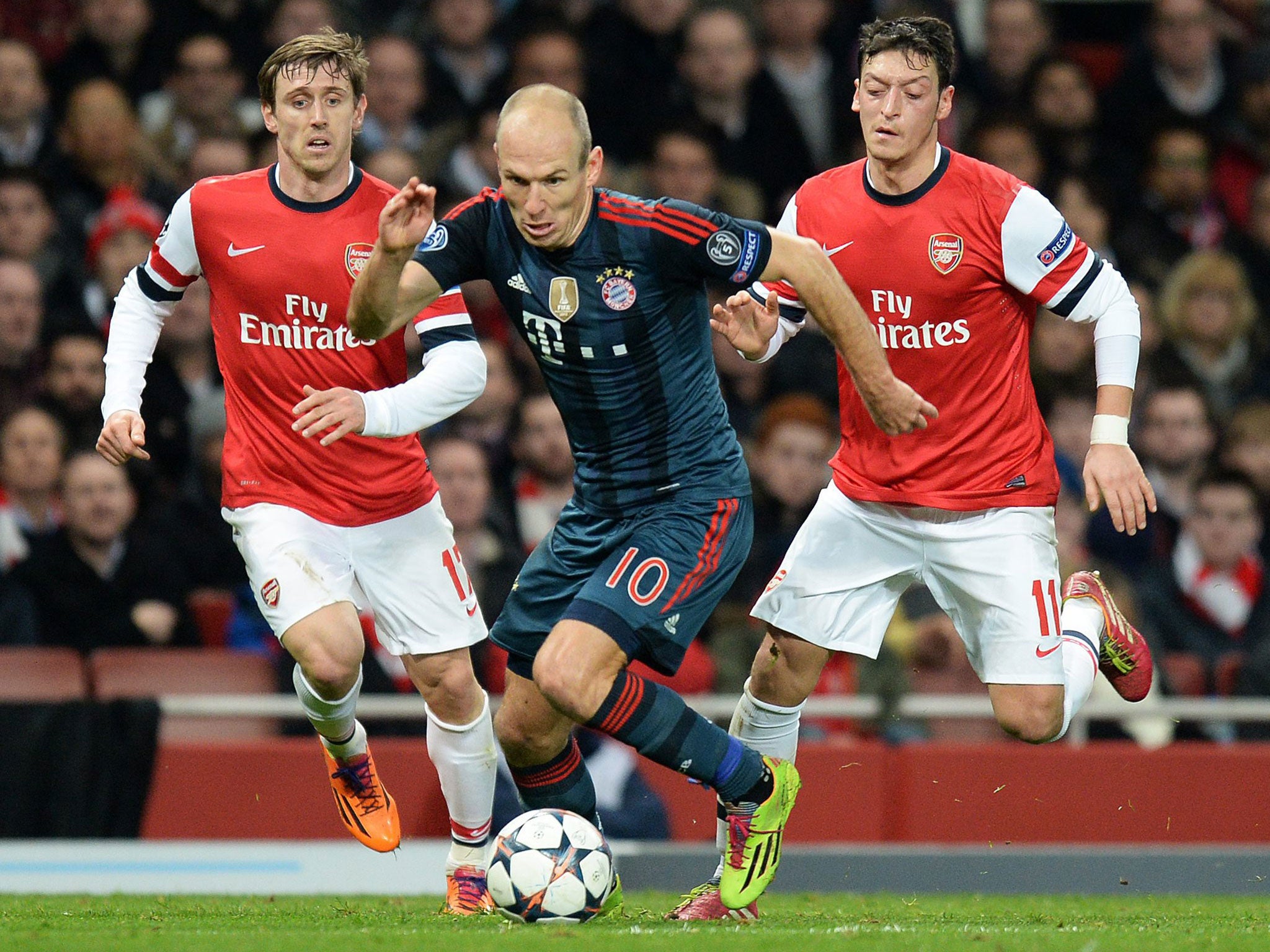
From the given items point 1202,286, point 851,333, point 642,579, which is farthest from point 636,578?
point 1202,286

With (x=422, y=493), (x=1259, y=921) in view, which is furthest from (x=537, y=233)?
(x=1259, y=921)

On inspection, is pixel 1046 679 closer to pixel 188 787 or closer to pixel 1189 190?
pixel 188 787

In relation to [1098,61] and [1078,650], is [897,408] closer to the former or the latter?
[1078,650]

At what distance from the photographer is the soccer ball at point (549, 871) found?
5.87 meters

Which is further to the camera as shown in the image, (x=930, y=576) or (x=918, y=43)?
(x=930, y=576)

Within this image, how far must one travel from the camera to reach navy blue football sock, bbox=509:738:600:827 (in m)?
6.38

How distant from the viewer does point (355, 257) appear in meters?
6.62

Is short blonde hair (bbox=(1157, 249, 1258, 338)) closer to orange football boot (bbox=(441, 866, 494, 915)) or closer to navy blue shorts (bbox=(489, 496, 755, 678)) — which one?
navy blue shorts (bbox=(489, 496, 755, 678))

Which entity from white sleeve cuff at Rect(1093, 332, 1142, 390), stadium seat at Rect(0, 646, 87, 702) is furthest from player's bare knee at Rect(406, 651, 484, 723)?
stadium seat at Rect(0, 646, 87, 702)

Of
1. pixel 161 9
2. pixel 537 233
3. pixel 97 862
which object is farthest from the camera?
pixel 161 9

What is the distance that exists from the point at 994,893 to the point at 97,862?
161 inches

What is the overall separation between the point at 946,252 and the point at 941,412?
562mm

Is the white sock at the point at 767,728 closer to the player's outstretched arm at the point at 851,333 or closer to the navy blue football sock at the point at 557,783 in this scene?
the navy blue football sock at the point at 557,783

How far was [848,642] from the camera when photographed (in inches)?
262
